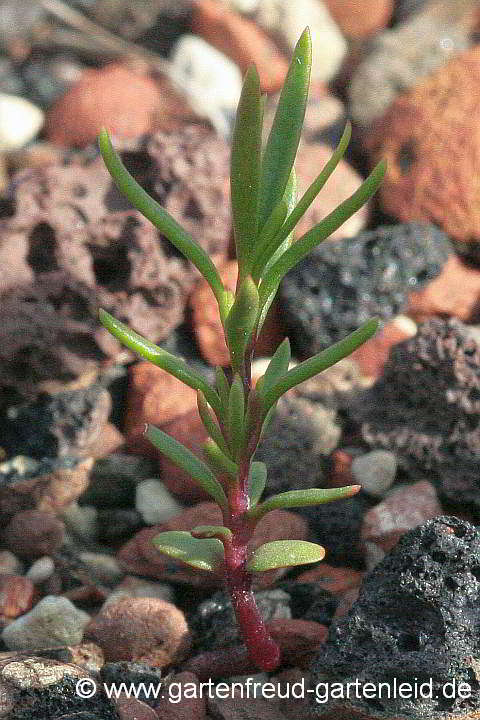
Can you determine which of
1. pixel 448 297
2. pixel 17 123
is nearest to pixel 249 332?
pixel 448 297

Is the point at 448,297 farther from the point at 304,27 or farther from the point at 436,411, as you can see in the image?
the point at 304,27

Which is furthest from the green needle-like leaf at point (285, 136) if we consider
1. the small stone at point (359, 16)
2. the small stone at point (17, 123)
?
the small stone at point (359, 16)

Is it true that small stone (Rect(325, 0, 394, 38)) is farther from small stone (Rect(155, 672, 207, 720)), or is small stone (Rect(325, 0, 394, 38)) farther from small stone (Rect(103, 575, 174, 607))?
small stone (Rect(155, 672, 207, 720))

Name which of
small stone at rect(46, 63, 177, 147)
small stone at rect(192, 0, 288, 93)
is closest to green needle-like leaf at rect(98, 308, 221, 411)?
small stone at rect(46, 63, 177, 147)

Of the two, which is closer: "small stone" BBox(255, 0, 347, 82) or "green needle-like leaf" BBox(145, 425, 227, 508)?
"green needle-like leaf" BBox(145, 425, 227, 508)

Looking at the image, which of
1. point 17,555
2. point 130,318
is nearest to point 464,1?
point 130,318

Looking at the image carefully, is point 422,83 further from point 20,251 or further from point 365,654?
point 365,654
